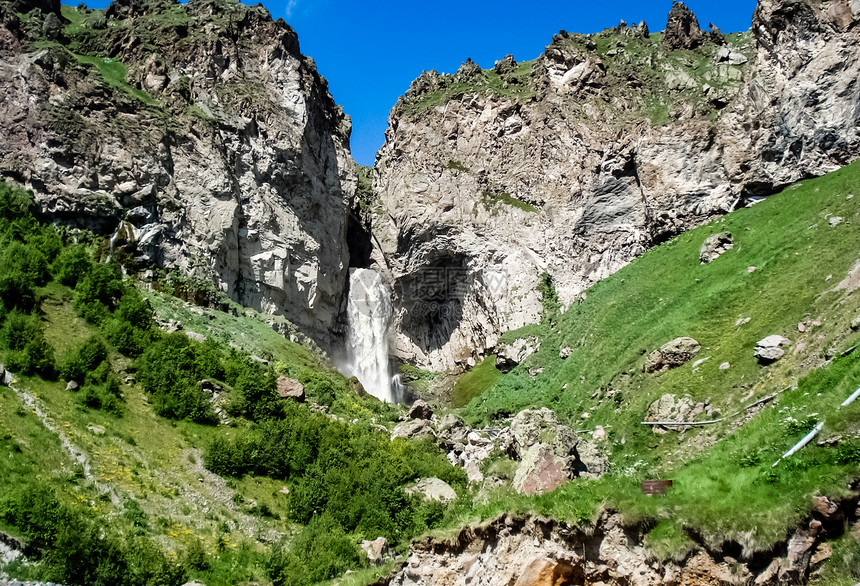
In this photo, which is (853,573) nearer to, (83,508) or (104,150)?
(83,508)

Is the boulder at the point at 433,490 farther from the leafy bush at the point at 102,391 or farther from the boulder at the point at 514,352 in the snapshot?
the boulder at the point at 514,352

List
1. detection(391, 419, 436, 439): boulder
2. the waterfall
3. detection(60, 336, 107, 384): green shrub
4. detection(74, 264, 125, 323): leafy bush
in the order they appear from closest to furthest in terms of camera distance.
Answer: detection(60, 336, 107, 384): green shrub < detection(74, 264, 125, 323): leafy bush < detection(391, 419, 436, 439): boulder < the waterfall

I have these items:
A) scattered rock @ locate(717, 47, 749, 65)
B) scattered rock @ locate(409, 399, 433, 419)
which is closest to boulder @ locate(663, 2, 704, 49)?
scattered rock @ locate(717, 47, 749, 65)

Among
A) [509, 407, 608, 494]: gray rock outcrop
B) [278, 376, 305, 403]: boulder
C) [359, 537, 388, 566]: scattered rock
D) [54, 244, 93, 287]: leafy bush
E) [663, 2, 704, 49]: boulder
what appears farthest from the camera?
[663, 2, 704, 49]: boulder

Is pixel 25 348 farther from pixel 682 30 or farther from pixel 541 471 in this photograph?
pixel 682 30

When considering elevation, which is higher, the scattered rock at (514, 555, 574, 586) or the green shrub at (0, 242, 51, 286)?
the green shrub at (0, 242, 51, 286)

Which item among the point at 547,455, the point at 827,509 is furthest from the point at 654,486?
the point at 547,455

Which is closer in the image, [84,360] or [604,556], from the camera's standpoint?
[604,556]

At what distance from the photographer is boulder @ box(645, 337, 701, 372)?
27.5 meters

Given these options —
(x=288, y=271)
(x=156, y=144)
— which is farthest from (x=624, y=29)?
(x=156, y=144)

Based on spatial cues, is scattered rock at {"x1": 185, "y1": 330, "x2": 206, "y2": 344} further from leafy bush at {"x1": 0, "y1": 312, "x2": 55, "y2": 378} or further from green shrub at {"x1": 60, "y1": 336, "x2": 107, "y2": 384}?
leafy bush at {"x1": 0, "y1": 312, "x2": 55, "y2": 378}

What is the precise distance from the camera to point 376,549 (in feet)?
69.3

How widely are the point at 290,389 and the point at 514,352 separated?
66.8 feet

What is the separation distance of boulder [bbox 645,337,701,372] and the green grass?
20229mm
